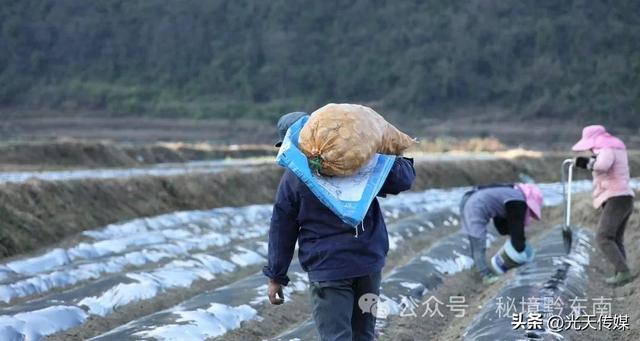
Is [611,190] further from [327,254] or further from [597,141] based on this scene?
[327,254]

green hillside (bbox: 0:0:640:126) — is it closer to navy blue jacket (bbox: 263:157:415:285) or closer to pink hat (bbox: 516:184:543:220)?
pink hat (bbox: 516:184:543:220)

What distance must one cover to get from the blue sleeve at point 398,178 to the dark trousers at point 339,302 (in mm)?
373

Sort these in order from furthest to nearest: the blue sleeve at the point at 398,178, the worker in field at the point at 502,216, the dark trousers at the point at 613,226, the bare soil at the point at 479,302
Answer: the worker in field at the point at 502,216 → the dark trousers at the point at 613,226 → the bare soil at the point at 479,302 → the blue sleeve at the point at 398,178

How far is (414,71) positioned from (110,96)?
17.0 meters

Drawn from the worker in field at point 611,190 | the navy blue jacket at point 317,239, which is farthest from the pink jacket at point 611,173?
the navy blue jacket at point 317,239

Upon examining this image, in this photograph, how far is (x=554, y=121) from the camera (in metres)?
46.2

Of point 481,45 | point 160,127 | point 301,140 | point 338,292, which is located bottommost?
point 160,127

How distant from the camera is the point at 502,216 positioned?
25.0ft

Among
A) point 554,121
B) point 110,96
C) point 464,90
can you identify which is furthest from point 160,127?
point 554,121

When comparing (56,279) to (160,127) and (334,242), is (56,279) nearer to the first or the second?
(334,242)

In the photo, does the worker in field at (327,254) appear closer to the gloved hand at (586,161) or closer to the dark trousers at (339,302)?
the dark trousers at (339,302)

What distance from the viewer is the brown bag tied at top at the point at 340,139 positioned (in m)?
3.62

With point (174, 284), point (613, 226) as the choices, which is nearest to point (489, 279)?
point (613, 226)

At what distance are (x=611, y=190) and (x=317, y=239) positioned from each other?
4190 mm
